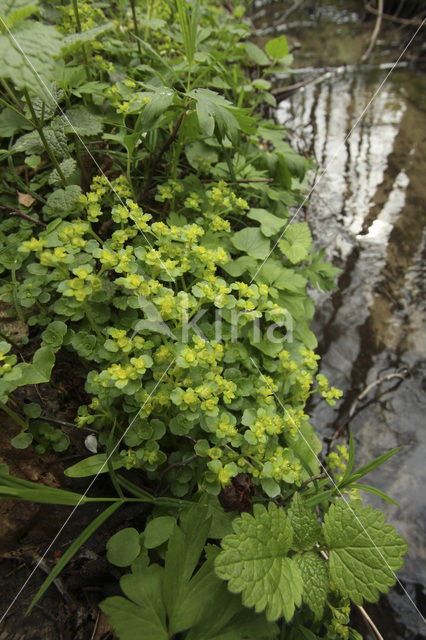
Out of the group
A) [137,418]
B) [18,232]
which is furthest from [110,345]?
[18,232]

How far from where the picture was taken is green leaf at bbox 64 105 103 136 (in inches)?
66.7

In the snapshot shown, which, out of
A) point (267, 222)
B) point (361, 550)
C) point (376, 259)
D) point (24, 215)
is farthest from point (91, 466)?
point (376, 259)

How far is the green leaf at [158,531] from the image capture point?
Result: 124cm

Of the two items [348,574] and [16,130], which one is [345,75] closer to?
[16,130]

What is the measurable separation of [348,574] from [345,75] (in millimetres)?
5210

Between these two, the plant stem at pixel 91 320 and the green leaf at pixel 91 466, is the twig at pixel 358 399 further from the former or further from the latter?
the plant stem at pixel 91 320

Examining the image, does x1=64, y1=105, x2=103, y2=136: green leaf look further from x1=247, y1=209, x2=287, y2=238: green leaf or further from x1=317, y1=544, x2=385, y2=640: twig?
x1=317, y1=544, x2=385, y2=640: twig

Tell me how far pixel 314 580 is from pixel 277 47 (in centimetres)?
308

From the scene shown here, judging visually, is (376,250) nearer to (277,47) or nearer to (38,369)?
(277,47)

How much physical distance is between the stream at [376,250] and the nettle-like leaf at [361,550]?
2.29ft

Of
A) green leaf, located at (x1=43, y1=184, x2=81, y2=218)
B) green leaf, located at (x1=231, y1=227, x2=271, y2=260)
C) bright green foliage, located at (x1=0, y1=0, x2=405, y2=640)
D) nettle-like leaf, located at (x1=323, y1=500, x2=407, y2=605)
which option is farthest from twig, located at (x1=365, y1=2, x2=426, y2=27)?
nettle-like leaf, located at (x1=323, y1=500, x2=407, y2=605)

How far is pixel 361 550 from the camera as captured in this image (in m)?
1.25

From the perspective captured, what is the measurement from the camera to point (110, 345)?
53.6 inches

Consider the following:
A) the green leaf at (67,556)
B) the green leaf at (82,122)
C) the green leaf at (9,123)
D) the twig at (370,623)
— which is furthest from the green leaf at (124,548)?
the green leaf at (9,123)
